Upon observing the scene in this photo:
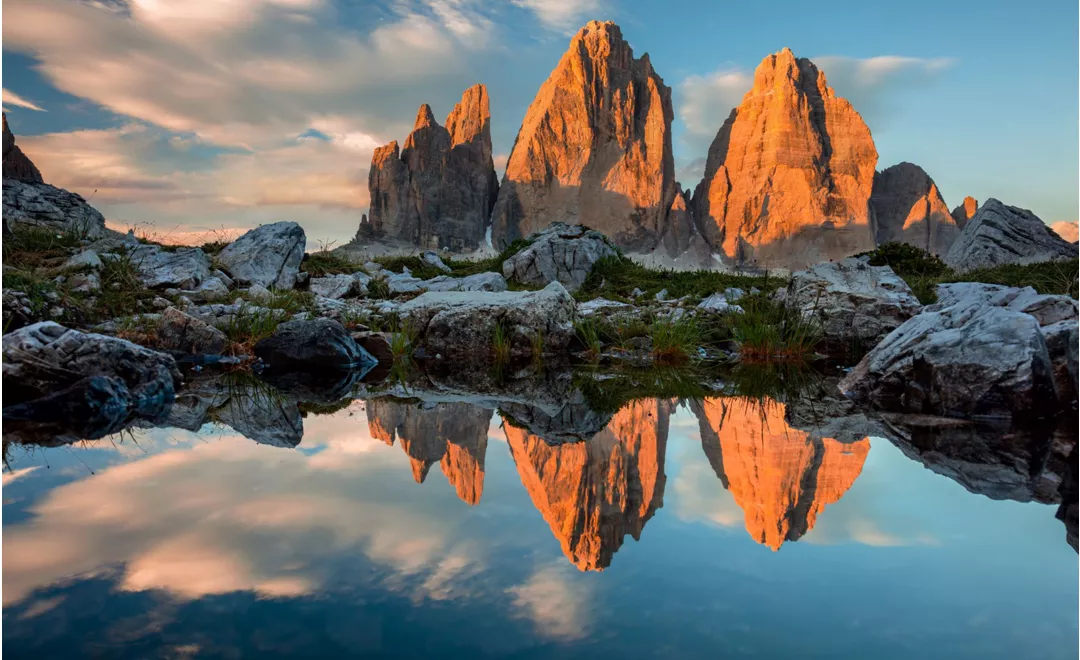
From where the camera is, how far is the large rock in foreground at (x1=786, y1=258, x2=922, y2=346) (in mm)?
9008

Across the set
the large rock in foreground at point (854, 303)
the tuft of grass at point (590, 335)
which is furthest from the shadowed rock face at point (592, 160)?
the tuft of grass at point (590, 335)

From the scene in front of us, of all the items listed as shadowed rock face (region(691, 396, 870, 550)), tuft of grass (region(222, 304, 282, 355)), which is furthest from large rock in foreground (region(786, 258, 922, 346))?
tuft of grass (region(222, 304, 282, 355))

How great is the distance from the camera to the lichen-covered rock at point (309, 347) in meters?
7.52

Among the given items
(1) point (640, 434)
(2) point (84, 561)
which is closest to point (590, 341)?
(1) point (640, 434)

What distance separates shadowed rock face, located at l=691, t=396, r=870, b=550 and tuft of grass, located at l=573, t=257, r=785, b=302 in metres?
9.60

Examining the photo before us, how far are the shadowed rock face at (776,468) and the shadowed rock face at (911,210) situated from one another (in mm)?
96304

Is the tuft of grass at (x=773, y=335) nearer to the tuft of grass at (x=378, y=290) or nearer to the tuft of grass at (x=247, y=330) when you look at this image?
the tuft of grass at (x=247, y=330)

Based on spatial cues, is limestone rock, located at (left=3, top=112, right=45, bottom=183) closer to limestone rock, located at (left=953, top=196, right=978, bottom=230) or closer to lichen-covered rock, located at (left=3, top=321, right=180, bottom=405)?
lichen-covered rock, located at (left=3, top=321, right=180, bottom=405)

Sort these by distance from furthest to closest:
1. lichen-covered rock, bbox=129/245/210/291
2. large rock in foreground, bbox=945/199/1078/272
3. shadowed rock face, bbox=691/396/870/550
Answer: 1. large rock in foreground, bbox=945/199/1078/272
2. lichen-covered rock, bbox=129/245/210/291
3. shadowed rock face, bbox=691/396/870/550

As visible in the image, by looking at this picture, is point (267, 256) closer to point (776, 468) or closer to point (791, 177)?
point (776, 468)

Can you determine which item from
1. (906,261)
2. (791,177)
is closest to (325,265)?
(906,261)

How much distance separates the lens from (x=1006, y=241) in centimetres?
2334

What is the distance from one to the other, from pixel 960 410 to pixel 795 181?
291 feet

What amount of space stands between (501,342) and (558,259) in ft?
30.2
